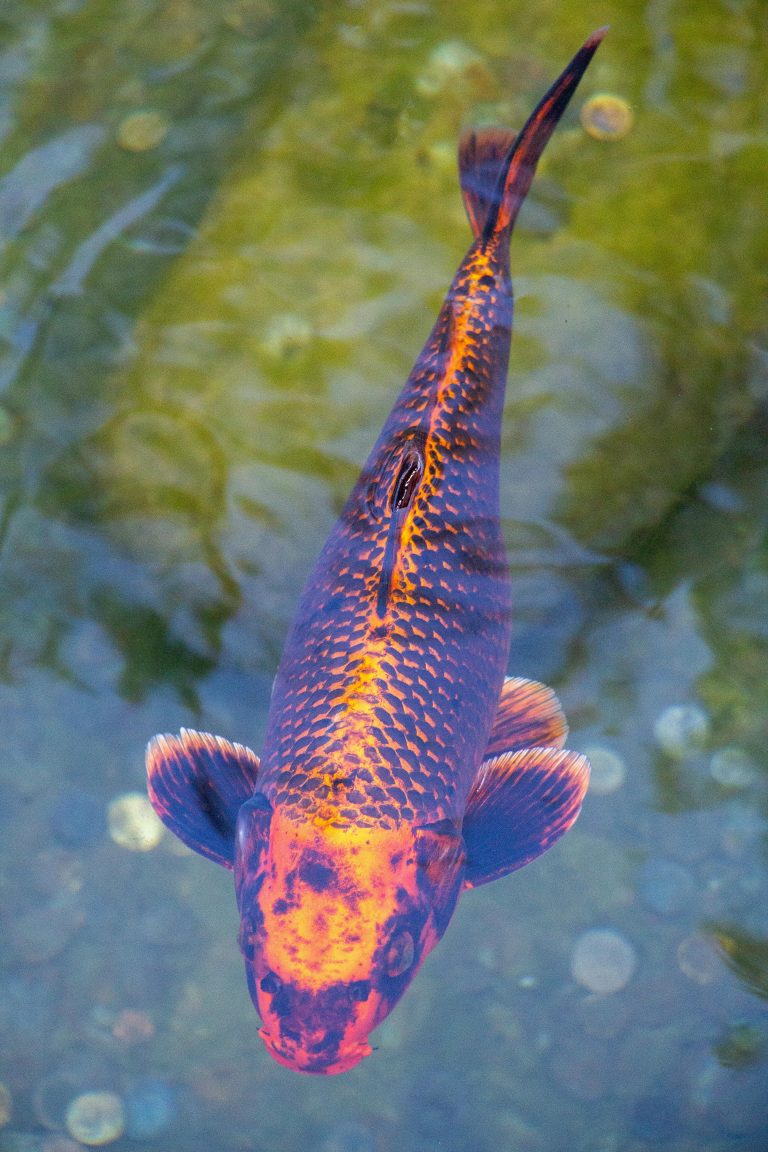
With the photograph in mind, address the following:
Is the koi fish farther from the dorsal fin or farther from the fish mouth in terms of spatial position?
the dorsal fin

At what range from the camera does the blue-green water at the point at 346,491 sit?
4082 mm

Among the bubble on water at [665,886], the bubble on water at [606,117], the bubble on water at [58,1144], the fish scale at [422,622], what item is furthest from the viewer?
the bubble on water at [606,117]

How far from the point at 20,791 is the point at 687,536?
3554mm

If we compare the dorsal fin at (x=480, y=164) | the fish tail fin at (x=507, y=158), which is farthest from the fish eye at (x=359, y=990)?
the dorsal fin at (x=480, y=164)

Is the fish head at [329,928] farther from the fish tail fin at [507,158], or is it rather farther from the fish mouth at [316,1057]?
the fish tail fin at [507,158]

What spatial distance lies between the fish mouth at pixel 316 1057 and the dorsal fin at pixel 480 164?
11.5 feet

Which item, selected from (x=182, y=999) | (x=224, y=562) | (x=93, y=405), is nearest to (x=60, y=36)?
(x=93, y=405)

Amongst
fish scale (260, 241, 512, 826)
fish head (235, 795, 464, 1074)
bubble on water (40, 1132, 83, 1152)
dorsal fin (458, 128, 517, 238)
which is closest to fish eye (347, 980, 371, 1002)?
fish head (235, 795, 464, 1074)

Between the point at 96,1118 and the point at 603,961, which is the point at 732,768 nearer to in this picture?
the point at 603,961

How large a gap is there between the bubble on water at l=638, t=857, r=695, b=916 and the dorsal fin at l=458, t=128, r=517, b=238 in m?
3.12

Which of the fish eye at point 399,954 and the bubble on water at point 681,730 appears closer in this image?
the fish eye at point 399,954

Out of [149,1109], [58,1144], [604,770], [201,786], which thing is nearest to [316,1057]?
[201,786]

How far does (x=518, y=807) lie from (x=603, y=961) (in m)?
1.19

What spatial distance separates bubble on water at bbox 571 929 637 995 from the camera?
163 inches
